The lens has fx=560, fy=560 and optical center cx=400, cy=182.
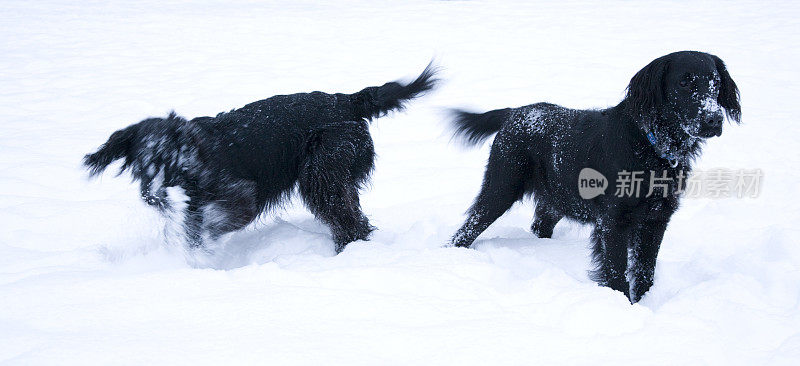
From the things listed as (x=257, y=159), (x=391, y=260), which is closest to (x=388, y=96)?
(x=257, y=159)

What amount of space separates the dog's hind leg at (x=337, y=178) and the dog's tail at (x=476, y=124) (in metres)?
0.60

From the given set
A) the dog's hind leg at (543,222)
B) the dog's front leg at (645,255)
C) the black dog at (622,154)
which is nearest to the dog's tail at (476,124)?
the black dog at (622,154)

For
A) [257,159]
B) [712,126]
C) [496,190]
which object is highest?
[712,126]

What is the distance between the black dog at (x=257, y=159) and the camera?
3164mm

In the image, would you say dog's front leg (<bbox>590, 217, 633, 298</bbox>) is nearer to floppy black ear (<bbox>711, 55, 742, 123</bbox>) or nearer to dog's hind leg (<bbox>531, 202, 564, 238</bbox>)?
dog's hind leg (<bbox>531, 202, 564, 238</bbox>)

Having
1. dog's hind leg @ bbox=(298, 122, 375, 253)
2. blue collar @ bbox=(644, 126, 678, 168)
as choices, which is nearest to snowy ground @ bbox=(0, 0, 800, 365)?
dog's hind leg @ bbox=(298, 122, 375, 253)

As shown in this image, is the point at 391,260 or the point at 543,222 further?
the point at 543,222

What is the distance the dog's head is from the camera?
2512 millimetres

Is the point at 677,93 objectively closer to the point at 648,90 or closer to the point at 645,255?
the point at 648,90

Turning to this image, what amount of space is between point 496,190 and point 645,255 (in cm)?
88

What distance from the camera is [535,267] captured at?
3.04 meters

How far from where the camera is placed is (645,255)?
2.89 metres

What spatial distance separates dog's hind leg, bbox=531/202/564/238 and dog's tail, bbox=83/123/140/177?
8.06 ft

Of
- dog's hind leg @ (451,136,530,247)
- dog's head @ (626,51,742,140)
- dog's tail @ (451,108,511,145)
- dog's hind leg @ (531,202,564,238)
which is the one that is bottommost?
dog's hind leg @ (531,202,564,238)
